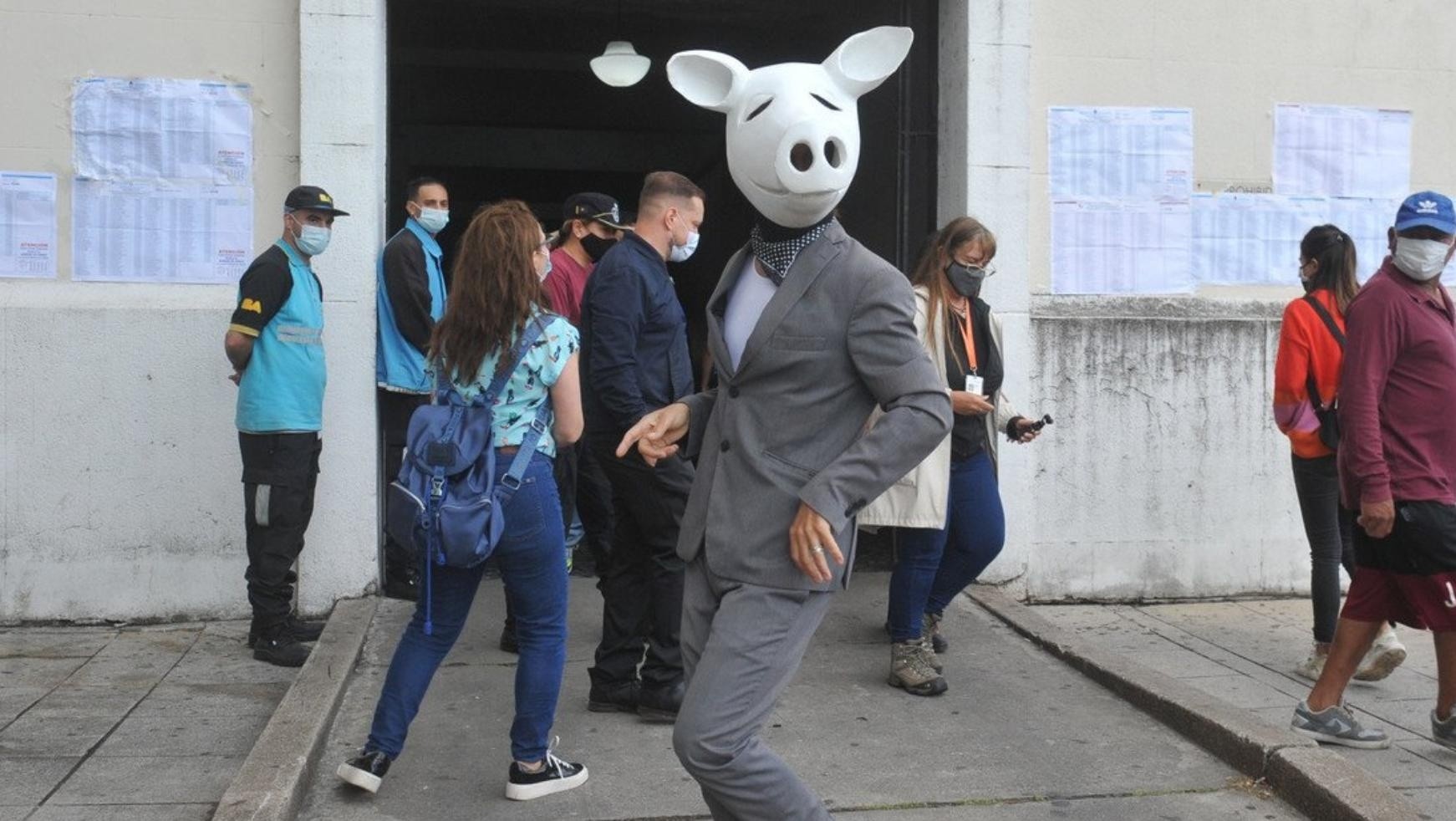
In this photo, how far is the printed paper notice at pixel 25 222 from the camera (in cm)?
669

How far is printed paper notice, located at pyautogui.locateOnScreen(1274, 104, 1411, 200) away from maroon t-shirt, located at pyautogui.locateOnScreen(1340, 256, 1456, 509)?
2822mm

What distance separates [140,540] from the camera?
6820 millimetres

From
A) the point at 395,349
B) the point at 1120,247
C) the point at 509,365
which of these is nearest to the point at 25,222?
the point at 395,349

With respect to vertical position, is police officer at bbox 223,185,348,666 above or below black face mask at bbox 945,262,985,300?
below

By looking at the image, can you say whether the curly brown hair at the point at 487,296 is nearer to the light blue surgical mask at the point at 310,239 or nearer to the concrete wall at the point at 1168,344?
the light blue surgical mask at the point at 310,239

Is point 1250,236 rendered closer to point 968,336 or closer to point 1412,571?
point 968,336

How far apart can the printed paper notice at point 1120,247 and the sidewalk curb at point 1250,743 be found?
1934mm

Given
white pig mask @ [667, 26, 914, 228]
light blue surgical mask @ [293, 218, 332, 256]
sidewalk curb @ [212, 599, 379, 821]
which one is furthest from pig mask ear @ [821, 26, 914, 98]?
light blue surgical mask @ [293, 218, 332, 256]

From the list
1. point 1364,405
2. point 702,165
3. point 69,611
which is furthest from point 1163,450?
point 702,165

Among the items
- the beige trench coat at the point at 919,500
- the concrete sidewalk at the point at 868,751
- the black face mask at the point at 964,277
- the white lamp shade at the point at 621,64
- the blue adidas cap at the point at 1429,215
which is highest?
the white lamp shade at the point at 621,64

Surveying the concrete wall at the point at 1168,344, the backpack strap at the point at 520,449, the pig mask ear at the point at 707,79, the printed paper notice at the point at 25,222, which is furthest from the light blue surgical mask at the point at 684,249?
the printed paper notice at the point at 25,222

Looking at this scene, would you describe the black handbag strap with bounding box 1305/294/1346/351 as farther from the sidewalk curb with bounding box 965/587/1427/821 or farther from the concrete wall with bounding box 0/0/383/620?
the concrete wall with bounding box 0/0/383/620

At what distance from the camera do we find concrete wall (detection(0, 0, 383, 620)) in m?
6.71

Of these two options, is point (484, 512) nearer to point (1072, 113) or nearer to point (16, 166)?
point (16, 166)
